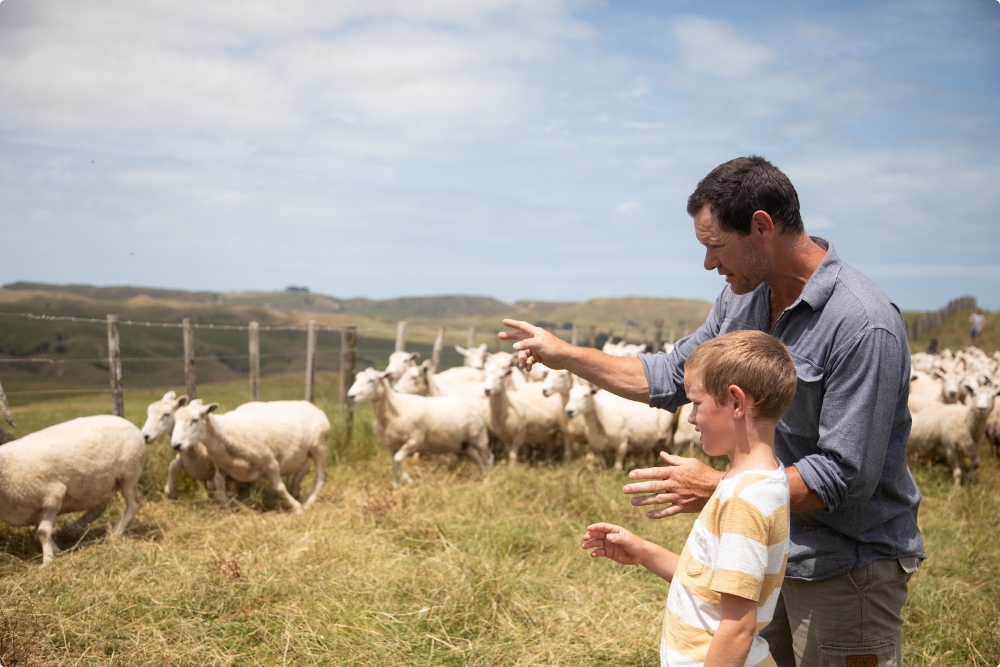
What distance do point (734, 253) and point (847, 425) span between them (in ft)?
2.56

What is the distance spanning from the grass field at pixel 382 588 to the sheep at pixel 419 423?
68.6 inches

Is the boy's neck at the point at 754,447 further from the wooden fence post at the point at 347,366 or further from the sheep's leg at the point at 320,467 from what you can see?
the wooden fence post at the point at 347,366

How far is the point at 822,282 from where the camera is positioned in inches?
102

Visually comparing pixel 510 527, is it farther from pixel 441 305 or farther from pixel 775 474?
pixel 441 305

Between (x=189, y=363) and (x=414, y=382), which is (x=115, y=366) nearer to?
(x=189, y=363)

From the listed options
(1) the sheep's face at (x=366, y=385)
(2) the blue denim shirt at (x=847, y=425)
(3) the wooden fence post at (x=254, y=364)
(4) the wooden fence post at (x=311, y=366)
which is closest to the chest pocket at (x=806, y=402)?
(2) the blue denim shirt at (x=847, y=425)

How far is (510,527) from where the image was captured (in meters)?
6.33

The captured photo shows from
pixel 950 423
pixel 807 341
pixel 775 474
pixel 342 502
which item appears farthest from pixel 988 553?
pixel 342 502

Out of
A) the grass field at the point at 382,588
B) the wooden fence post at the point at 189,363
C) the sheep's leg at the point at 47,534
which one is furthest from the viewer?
the wooden fence post at the point at 189,363

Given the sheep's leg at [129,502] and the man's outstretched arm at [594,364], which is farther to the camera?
the sheep's leg at [129,502]

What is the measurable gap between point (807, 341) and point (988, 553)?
553 centimetres

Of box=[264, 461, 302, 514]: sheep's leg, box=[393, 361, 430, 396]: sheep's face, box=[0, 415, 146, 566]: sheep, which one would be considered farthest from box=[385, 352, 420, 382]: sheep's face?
box=[0, 415, 146, 566]: sheep

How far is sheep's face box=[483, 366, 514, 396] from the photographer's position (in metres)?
10.3

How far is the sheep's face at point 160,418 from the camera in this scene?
23.8 feet
